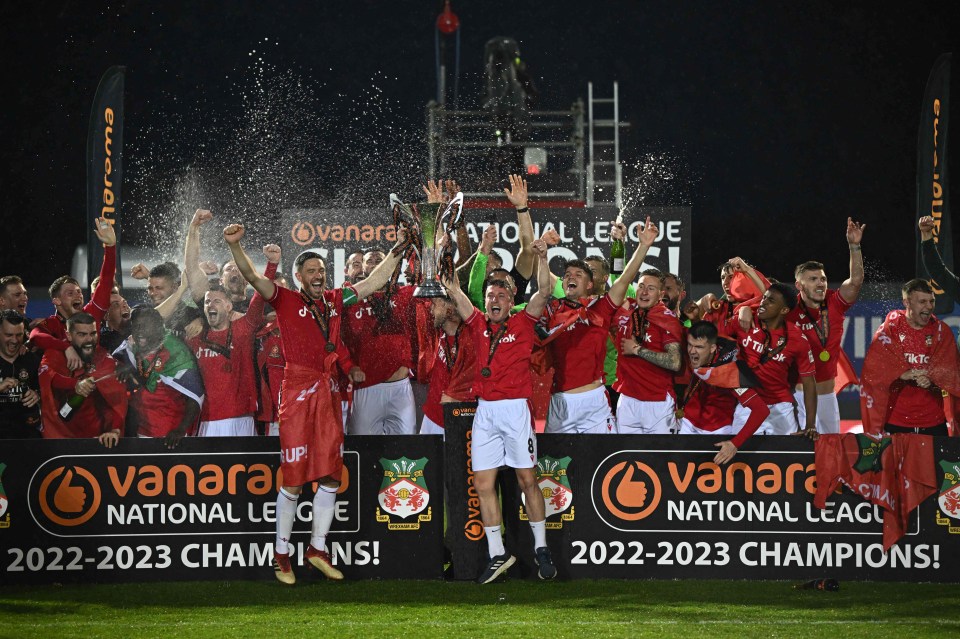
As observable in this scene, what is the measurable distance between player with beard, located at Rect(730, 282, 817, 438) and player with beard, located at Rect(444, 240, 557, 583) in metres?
1.79

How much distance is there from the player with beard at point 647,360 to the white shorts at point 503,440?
56.6 inches

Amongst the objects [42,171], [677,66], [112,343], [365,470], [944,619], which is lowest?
[944,619]

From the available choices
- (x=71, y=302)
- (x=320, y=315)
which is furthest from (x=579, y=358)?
(x=71, y=302)

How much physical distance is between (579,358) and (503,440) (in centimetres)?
132

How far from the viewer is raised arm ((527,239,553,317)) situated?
22.0 feet

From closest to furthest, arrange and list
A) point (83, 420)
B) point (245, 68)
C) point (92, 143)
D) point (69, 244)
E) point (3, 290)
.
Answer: point (83, 420) < point (3, 290) < point (92, 143) < point (69, 244) < point (245, 68)

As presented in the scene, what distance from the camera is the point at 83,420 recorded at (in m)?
7.39

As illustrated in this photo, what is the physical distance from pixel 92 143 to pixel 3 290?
3.32 m

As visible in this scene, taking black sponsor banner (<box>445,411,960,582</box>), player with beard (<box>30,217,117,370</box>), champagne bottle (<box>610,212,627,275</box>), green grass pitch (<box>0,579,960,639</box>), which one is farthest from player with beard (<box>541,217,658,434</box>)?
player with beard (<box>30,217,117,370</box>)

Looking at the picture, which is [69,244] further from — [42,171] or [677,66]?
[677,66]

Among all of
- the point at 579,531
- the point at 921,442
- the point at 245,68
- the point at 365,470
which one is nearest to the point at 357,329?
the point at 365,470

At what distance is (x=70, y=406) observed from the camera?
7215 mm

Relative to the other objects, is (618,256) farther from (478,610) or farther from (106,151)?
(106,151)

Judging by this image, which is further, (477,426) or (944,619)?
(477,426)
